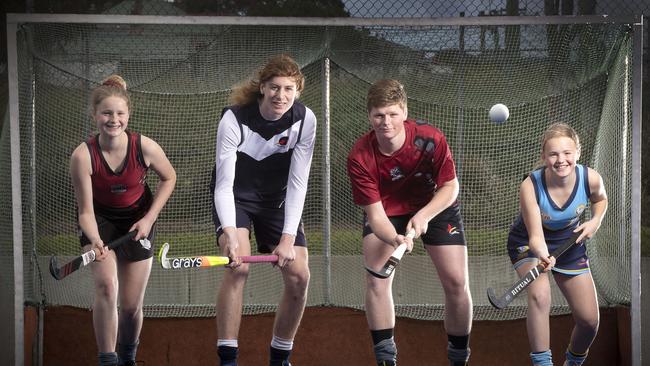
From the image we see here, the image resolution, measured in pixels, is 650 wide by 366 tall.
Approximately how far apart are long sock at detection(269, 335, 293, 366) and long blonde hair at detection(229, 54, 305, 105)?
1.36 metres

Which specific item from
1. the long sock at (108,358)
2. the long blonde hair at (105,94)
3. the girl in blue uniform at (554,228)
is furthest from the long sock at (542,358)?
the long blonde hair at (105,94)

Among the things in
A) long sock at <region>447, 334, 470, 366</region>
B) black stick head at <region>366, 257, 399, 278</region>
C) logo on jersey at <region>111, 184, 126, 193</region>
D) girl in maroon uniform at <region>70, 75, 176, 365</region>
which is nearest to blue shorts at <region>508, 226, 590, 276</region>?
long sock at <region>447, 334, 470, 366</region>

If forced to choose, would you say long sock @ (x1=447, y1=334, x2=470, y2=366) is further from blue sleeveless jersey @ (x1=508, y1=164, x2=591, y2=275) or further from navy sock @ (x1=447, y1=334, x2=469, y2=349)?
blue sleeveless jersey @ (x1=508, y1=164, x2=591, y2=275)

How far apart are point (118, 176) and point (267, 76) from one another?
1.06m

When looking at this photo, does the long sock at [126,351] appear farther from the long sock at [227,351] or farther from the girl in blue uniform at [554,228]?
the girl in blue uniform at [554,228]

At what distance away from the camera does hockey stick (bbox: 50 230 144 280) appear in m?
5.91

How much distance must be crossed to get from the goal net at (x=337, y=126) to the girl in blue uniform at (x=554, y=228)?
74cm

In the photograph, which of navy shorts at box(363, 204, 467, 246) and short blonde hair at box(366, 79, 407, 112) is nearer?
short blonde hair at box(366, 79, 407, 112)

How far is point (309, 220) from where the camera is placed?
282 inches

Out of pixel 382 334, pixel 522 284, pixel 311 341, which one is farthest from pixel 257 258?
pixel 311 341

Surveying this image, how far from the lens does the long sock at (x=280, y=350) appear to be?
6.04m

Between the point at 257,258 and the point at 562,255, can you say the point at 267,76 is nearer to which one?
the point at 257,258

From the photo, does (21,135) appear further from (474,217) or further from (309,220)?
(474,217)

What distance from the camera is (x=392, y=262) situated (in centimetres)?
557
